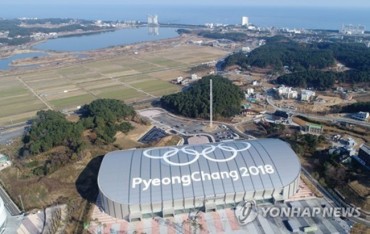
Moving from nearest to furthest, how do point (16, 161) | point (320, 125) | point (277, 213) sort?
point (277, 213) < point (16, 161) < point (320, 125)

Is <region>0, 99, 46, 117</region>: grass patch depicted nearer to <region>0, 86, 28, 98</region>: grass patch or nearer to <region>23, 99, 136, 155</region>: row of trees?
<region>0, 86, 28, 98</region>: grass patch

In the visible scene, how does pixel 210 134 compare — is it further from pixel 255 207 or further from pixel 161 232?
pixel 161 232

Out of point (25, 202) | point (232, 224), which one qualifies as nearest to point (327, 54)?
point (232, 224)

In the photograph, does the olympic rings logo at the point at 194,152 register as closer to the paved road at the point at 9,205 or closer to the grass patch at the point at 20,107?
the paved road at the point at 9,205
